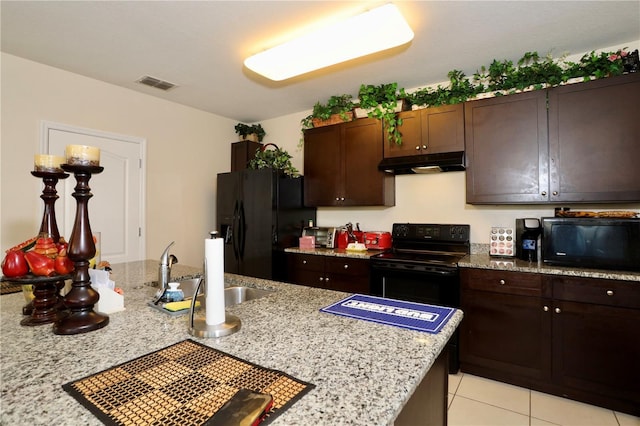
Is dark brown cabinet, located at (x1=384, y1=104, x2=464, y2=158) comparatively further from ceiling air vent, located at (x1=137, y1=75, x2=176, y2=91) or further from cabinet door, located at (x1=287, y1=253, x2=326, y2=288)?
ceiling air vent, located at (x1=137, y1=75, x2=176, y2=91)

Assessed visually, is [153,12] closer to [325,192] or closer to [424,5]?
[424,5]

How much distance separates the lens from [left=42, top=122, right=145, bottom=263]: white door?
2996mm

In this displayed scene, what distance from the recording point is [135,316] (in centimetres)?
126

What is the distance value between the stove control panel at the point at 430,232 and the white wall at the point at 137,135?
254 cm

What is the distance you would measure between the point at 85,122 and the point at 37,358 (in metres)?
2.98

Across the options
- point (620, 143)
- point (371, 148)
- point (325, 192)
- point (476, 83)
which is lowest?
point (325, 192)

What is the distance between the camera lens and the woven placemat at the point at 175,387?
2.15 ft

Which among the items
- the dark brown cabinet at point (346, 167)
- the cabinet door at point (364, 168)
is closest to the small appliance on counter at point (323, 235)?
the dark brown cabinet at point (346, 167)

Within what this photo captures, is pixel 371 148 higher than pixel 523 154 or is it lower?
higher

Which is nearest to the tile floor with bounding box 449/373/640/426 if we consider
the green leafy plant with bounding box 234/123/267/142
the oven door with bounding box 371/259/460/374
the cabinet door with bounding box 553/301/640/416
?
the cabinet door with bounding box 553/301/640/416

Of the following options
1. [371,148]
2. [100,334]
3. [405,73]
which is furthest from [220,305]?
[405,73]

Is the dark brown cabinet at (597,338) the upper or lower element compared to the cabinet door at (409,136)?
lower

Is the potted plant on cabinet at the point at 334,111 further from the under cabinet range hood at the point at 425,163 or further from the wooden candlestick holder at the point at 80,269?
the wooden candlestick holder at the point at 80,269

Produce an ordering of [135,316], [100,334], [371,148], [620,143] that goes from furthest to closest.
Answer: [371,148] < [620,143] < [135,316] < [100,334]
